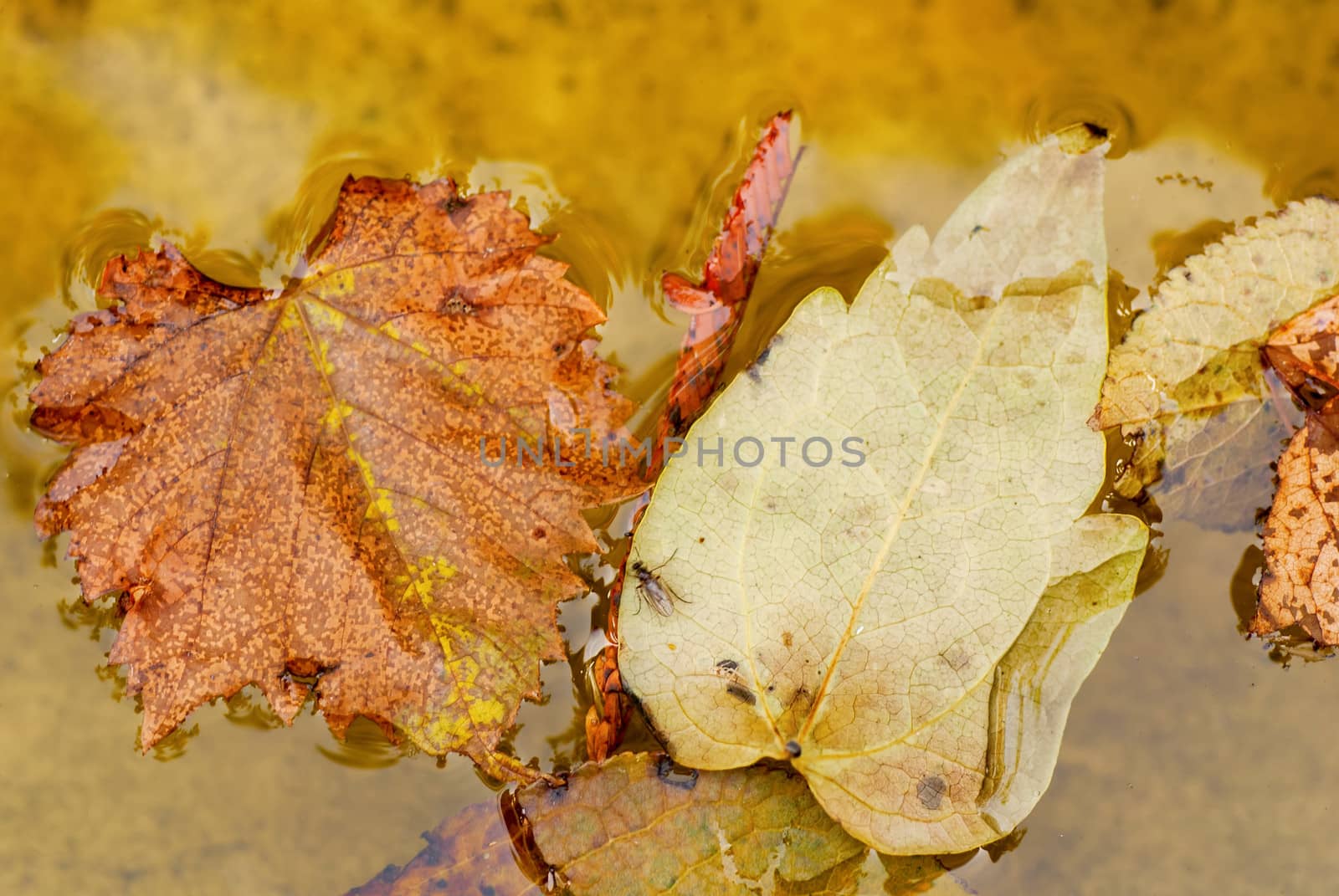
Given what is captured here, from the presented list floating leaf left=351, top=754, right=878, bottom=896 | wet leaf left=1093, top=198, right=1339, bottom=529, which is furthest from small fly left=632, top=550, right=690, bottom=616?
wet leaf left=1093, top=198, right=1339, bottom=529

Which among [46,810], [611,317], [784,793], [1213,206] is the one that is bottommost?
[46,810]

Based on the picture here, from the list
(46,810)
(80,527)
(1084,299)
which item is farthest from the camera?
(46,810)

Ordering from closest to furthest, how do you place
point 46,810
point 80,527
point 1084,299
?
1. point 1084,299
2. point 80,527
3. point 46,810

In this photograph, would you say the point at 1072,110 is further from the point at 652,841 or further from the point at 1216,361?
the point at 652,841

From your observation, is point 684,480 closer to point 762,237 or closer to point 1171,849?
point 762,237

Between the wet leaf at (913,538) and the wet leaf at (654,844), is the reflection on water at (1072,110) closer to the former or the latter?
the wet leaf at (913,538)

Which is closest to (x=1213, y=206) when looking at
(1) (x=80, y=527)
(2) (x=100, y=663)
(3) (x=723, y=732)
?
(3) (x=723, y=732)

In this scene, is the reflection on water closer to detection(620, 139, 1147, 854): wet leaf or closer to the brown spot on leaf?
detection(620, 139, 1147, 854): wet leaf
